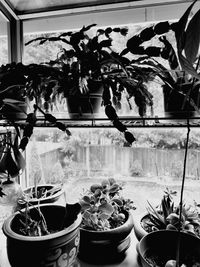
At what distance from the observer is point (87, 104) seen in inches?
36.3

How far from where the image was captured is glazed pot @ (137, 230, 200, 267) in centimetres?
78

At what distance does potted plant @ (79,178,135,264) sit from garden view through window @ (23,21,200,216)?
0.99 ft

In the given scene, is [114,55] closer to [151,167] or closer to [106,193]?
[106,193]

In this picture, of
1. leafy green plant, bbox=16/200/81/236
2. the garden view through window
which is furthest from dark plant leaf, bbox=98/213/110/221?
the garden view through window

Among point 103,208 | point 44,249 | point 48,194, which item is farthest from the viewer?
point 48,194

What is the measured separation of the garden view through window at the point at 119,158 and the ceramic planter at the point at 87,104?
0.98ft

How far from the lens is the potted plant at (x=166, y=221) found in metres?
0.90

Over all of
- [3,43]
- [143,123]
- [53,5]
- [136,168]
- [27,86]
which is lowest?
[136,168]

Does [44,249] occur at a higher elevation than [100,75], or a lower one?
lower

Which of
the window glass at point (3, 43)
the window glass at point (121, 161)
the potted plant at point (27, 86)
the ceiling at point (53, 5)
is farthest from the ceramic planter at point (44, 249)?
the ceiling at point (53, 5)

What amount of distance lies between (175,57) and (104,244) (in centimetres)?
76

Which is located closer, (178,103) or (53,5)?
(178,103)

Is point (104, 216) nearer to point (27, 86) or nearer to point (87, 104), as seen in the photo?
point (87, 104)

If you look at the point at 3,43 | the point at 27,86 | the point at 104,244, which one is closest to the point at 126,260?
the point at 104,244
